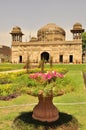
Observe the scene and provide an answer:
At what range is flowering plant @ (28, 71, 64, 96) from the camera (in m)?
5.56

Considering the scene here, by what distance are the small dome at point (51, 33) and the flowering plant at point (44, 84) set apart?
130 feet

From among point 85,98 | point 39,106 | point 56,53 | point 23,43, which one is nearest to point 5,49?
point 23,43

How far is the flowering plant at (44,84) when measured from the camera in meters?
5.56

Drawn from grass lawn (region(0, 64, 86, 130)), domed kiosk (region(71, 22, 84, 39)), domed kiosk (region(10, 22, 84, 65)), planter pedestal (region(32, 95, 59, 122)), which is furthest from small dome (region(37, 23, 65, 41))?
planter pedestal (region(32, 95, 59, 122))

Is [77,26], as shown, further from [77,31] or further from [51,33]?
[51,33]

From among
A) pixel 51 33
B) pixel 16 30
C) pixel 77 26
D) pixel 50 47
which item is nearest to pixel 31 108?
→ pixel 50 47

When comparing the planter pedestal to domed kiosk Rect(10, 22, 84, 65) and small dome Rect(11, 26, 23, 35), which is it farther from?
small dome Rect(11, 26, 23, 35)

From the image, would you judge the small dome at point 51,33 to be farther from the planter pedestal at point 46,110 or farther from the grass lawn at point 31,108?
the planter pedestal at point 46,110

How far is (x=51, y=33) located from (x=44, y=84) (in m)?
40.4

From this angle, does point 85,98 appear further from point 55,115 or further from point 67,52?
point 67,52

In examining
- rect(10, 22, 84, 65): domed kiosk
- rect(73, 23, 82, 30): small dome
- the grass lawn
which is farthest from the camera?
rect(73, 23, 82, 30): small dome

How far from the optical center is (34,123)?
5.91m

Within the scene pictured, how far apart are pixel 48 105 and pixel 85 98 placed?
15.4 feet

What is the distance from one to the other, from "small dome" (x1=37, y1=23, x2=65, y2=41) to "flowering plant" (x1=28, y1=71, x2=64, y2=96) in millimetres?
39736
